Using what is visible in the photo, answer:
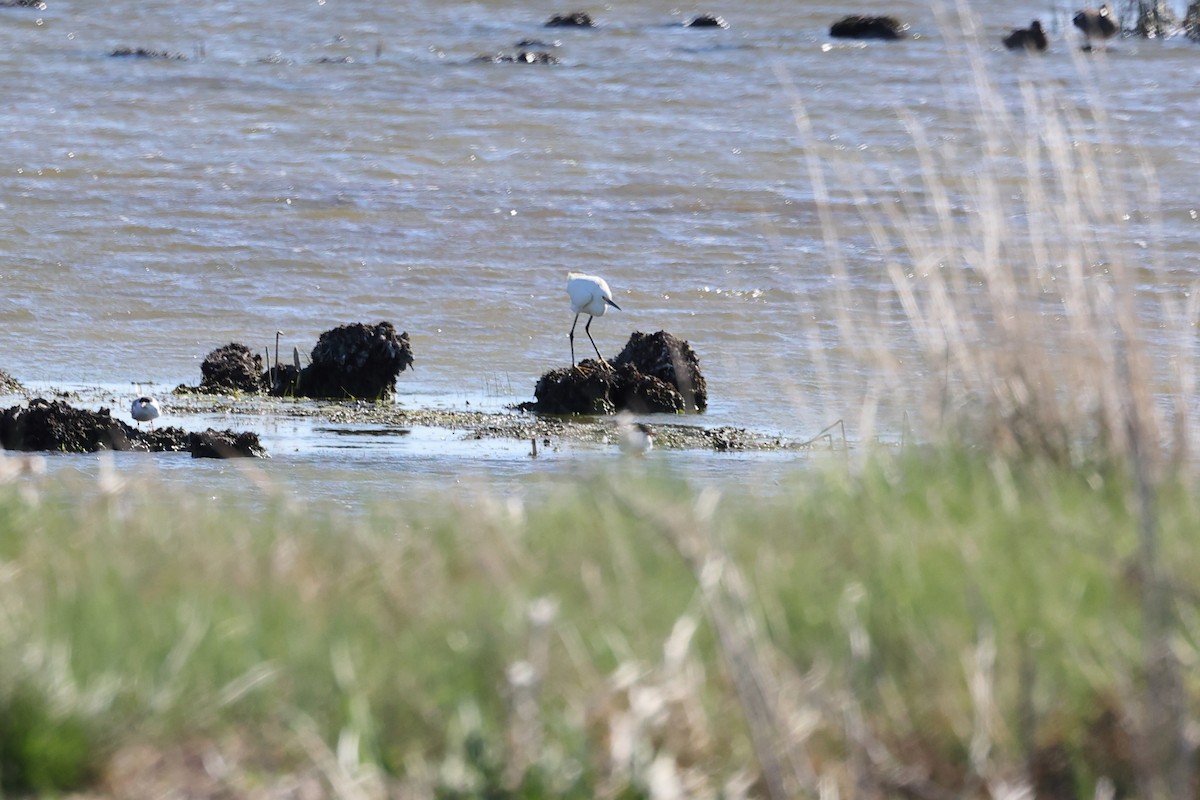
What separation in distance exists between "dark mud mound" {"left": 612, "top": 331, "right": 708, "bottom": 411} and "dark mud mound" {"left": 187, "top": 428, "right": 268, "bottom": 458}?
293 cm

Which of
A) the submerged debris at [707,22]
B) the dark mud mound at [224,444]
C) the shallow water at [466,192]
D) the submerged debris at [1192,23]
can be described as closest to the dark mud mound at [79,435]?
the dark mud mound at [224,444]

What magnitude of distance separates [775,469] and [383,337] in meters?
3.69

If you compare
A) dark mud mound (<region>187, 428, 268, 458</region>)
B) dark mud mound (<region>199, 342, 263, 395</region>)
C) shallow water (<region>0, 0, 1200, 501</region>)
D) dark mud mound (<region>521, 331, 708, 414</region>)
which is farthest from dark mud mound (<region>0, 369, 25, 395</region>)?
dark mud mound (<region>521, 331, 708, 414</region>)

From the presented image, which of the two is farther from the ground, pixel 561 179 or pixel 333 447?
pixel 561 179

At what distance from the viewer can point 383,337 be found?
35.2 ft

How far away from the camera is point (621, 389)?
10.4 m

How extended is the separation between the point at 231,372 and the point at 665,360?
2786 millimetres

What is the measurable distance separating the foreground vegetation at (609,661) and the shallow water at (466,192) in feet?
4.56

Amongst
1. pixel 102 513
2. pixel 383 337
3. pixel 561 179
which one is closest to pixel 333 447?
pixel 383 337

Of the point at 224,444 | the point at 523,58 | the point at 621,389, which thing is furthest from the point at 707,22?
the point at 224,444

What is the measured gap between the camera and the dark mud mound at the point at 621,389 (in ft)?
33.4

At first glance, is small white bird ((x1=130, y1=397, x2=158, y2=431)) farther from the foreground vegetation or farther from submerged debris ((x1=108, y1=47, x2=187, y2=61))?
submerged debris ((x1=108, y1=47, x2=187, y2=61))

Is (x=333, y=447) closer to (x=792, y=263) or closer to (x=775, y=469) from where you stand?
(x=775, y=469)

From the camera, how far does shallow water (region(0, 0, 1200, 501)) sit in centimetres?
1196
